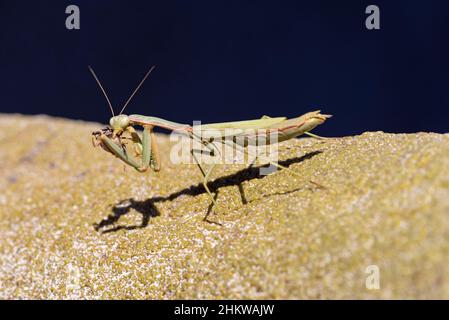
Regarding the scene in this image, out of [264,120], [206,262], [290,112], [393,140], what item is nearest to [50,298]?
[206,262]

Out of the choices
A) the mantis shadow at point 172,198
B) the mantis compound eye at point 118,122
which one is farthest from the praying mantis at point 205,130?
→ the mantis shadow at point 172,198

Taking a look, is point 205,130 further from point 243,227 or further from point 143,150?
point 243,227

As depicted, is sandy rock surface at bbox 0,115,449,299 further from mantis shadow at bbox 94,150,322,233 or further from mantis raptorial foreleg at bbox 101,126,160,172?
mantis raptorial foreleg at bbox 101,126,160,172

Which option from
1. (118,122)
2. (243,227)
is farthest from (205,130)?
(243,227)

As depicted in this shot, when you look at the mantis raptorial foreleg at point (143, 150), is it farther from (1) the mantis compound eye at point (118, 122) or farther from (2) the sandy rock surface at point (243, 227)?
(2) the sandy rock surface at point (243, 227)

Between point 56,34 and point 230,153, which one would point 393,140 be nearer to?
point 230,153
